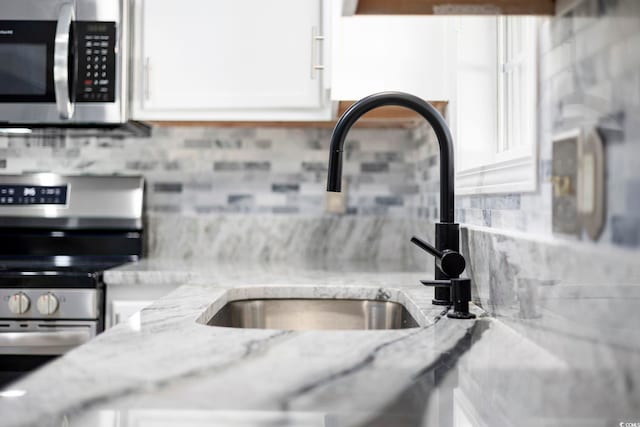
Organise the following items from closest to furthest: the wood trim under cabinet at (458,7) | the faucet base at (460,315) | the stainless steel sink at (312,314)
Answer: the wood trim under cabinet at (458,7) < the faucet base at (460,315) < the stainless steel sink at (312,314)

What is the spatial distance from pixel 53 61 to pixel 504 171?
147 cm

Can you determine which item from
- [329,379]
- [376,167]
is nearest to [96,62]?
[376,167]

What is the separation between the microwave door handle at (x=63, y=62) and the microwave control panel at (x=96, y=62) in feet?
0.14

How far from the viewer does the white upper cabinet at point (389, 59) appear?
4.90 ft

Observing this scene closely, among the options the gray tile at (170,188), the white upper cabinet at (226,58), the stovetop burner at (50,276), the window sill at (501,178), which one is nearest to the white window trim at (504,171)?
the window sill at (501,178)

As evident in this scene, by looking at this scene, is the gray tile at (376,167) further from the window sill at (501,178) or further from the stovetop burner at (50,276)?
the stovetop burner at (50,276)

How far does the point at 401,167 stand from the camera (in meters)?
2.11

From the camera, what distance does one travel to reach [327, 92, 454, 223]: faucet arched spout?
0.99 meters

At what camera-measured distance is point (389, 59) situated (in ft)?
4.91

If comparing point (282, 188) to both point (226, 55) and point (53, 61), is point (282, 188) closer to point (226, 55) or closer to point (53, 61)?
point (226, 55)

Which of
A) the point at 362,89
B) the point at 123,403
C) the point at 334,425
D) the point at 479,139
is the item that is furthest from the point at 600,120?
the point at 362,89

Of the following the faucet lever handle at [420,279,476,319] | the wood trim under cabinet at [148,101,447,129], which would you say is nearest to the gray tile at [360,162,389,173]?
the wood trim under cabinet at [148,101,447,129]

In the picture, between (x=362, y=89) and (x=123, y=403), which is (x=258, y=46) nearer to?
(x=362, y=89)

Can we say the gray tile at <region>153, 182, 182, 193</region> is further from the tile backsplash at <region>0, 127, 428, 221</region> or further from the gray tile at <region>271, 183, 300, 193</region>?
the gray tile at <region>271, 183, 300, 193</region>
